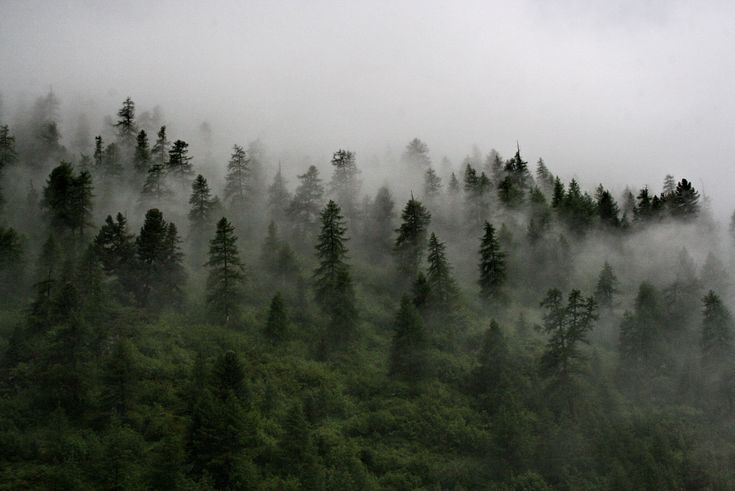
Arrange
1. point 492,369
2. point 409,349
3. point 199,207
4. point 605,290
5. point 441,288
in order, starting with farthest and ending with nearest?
point 199,207 < point 605,290 < point 441,288 < point 409,349 < point 492,369

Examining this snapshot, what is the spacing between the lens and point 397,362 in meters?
56.2

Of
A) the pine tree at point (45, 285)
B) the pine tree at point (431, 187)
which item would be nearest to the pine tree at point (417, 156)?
the pine tree at point (431, 187)

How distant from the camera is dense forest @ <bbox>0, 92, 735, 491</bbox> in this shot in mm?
40438

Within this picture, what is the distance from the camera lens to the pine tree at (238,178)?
94150mm

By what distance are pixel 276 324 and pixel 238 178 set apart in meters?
46.1

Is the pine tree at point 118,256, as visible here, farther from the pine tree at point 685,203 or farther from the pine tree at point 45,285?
the pine tree at point 685,203

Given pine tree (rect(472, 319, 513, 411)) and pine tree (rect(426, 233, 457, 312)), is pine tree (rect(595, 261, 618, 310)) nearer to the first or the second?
pine tree (rect(426, 233, 457, 312))

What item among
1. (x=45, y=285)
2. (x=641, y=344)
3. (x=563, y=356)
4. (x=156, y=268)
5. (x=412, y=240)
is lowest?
(x=563, y=356)

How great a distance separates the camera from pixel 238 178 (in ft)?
318

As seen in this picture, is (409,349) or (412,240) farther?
(412,240)

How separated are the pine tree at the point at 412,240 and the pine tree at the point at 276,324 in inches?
931

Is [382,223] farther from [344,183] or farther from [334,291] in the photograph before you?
[334,291]

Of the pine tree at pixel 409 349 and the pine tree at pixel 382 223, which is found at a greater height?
the pine tree at pixel 382 223

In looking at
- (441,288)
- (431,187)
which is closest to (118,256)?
(441,288)
